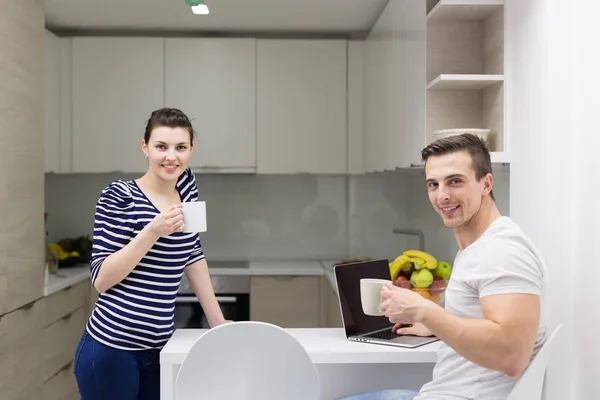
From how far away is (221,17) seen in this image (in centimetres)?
423

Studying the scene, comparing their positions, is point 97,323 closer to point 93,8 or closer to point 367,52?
point 93,8

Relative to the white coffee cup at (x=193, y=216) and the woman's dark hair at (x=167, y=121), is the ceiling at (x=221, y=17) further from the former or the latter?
the white coffee cup at (x=193, y=216)

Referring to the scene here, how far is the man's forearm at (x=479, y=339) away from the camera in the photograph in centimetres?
145

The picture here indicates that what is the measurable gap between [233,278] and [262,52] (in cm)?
148

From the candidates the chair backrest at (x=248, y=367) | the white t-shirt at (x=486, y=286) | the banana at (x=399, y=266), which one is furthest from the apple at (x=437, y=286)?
the chair backrest at (x=248, y=367)

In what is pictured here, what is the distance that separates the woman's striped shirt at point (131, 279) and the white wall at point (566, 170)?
116 cm

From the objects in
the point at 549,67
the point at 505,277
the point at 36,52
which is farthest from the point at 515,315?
the point at 36,52

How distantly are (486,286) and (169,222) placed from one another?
96cm

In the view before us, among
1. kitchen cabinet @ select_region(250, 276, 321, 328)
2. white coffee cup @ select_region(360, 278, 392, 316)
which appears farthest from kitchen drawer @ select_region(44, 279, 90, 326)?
white coffee cup @ select_region(360, 278, 392, 316)

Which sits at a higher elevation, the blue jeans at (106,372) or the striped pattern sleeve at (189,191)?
the striped pattern sleeve at (189,191)

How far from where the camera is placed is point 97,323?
2.21 meters

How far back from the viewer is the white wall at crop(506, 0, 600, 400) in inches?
72.9

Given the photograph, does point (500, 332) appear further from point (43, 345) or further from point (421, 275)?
point (43, 345)

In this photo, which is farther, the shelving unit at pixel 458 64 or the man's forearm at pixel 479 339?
the shelving unit at pixel 458 64
